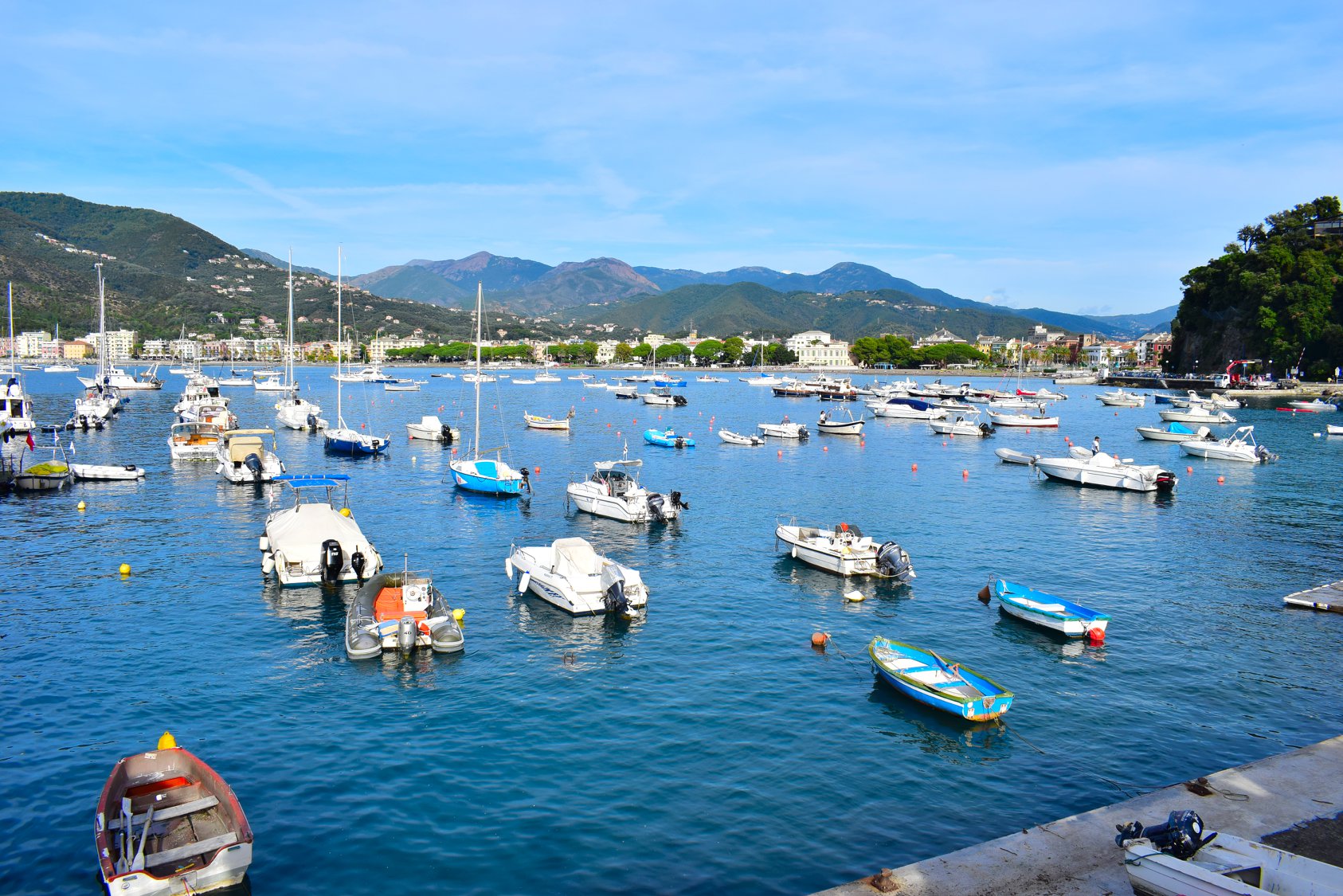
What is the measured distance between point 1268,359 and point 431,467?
191209 mm

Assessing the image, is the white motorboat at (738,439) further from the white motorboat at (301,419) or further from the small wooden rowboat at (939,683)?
the small wooden rowboat at (939,683)

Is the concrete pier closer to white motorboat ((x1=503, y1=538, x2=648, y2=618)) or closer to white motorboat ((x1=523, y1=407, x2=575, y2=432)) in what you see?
white motorboat ((x1=503, y1=538, x2=648, y2=618))

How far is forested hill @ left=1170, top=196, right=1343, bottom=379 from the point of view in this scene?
554 feet

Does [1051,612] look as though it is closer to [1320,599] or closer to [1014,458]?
[1320,599]

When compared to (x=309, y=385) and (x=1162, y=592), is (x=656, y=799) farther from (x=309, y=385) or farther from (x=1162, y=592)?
(x=309, y=385)

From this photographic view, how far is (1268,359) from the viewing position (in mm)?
181500

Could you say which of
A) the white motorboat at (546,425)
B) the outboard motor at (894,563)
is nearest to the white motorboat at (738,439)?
the white motorboat at (546,425)

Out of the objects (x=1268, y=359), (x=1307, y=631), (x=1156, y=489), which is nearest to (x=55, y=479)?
(x=1307, y=631)

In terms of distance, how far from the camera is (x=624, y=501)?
153 ft

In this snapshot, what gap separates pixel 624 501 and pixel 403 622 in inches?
829

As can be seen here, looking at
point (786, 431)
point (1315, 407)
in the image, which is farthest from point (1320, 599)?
point (1315, 407)

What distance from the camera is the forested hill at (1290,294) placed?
554 feet

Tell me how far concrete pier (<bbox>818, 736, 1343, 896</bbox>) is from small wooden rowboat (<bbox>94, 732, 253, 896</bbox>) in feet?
35.6

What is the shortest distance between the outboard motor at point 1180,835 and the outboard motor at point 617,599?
19.0m
